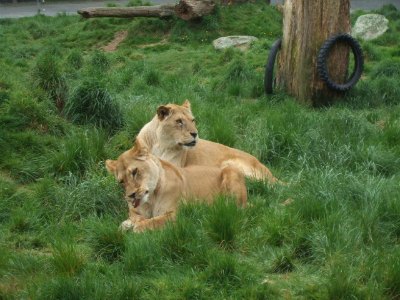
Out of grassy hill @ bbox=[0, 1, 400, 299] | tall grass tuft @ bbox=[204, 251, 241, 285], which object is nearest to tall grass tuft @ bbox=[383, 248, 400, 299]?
grassy hill @ bbox=[0, 1, 400, 299]

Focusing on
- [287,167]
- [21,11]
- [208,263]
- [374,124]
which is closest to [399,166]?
[287,167]

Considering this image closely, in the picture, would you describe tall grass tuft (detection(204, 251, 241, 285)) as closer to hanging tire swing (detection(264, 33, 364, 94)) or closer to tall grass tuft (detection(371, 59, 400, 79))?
hanging tire swing (detection(264, 33, 364, 94))

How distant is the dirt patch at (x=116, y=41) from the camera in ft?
55.1

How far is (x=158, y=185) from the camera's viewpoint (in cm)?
667

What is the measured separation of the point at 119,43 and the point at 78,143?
8959mm

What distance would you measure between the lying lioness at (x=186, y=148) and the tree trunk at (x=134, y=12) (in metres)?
9.27

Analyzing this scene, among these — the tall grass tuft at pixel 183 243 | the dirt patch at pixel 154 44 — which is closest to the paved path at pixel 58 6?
the dirt patch at pixel 154 44

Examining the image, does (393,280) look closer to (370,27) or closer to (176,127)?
(176,127)

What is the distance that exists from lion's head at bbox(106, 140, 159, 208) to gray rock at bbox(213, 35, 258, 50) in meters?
9.25

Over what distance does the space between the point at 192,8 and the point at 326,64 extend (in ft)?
20.6

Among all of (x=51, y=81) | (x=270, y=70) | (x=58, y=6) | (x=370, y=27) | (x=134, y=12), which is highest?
(x=51, y=81)

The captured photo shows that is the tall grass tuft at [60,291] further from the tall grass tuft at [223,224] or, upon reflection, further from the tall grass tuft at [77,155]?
the tall grass tuft at [77,155]

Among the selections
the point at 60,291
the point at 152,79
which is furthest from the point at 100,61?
the point at 60,291

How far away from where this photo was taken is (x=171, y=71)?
14102 millimetres
